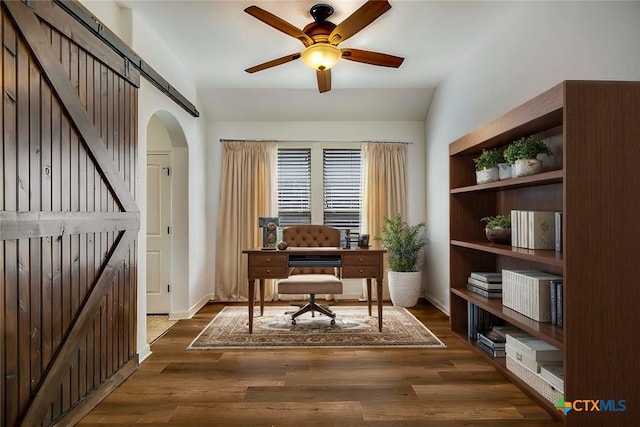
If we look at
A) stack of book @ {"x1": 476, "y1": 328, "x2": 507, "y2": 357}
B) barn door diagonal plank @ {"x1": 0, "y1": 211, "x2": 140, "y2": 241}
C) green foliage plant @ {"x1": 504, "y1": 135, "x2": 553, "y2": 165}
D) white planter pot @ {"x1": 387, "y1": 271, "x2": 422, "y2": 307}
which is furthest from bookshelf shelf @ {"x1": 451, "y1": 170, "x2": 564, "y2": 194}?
barn door diagonal plank @ {"x1": 0, "y1": 211, "x2": 140, "y2": 241}

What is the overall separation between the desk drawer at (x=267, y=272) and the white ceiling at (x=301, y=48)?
2.11 meters

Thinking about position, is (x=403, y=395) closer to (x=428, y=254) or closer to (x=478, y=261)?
(x=478, y=261)

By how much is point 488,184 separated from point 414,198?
8.14 feet

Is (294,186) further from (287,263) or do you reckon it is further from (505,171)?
(505,171)

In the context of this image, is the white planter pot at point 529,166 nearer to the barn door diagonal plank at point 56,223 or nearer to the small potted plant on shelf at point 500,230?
the small potted plant on shelf at point 500,230

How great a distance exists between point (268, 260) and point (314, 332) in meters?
0.84

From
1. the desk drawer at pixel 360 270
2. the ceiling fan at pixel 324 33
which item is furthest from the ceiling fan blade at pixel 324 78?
the desk drawer at pixel 360 270

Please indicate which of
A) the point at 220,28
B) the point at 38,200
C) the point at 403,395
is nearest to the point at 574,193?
the point at 403,395

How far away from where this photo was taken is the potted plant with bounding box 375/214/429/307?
186 inches

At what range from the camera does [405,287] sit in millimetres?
4730

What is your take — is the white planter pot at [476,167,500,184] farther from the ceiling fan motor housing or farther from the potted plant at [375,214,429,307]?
the potted plant at [375,214,429,307]

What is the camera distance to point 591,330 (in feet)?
6.23

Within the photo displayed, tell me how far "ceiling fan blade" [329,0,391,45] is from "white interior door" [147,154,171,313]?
2.73 meters

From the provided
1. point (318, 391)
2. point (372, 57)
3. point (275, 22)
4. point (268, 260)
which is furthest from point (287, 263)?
point (275, 22)
